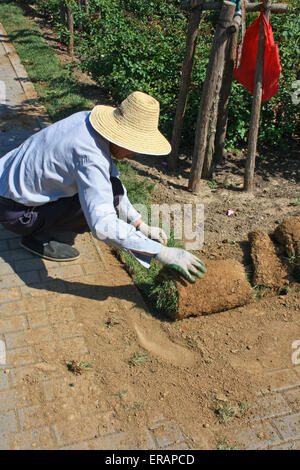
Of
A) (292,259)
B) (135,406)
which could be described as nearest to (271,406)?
(135,406)

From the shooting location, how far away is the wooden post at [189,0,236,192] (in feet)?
15.2

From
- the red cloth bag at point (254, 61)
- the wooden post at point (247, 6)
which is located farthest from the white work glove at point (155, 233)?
the wooden post at point (247, 6)

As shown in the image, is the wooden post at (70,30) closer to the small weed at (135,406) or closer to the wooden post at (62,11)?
the wooden post at (62,11)

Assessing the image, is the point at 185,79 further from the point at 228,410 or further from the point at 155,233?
the point at 228,410

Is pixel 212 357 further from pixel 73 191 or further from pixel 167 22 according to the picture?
pixel 167 22

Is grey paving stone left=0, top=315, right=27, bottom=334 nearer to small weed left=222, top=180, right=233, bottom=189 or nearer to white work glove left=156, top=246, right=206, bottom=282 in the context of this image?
white work glove left=156, top=246, right=206, bottom=282

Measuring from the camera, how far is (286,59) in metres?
6.12

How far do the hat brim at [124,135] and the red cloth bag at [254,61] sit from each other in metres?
2.14

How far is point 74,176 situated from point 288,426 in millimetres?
2121

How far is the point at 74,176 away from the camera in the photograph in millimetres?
3441

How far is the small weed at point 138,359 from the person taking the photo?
3326 mm

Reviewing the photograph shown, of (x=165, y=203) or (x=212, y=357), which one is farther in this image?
(x=165, y=203)

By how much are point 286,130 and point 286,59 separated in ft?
2.90

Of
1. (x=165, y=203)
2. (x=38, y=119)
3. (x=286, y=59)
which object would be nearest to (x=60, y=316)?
(x=165, y=203)
